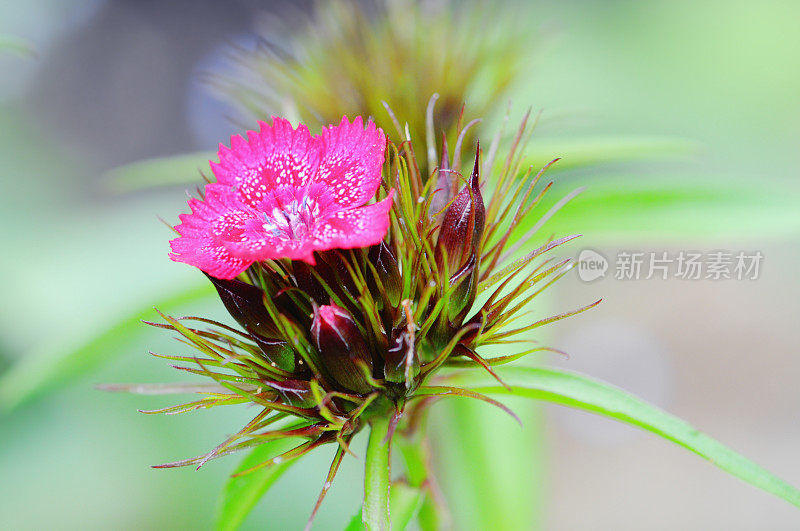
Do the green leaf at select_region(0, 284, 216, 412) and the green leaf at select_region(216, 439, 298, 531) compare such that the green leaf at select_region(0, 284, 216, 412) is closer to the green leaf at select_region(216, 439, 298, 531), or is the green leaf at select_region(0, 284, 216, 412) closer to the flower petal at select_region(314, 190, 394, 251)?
the green leaf at select_region(216, 439, 298, 531)

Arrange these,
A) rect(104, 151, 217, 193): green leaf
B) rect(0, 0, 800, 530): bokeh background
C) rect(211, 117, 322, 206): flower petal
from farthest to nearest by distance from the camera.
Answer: rect(0, 0, 800, 530): bokeh background
rect(104, 151, 217, 193): green leaf
rect(211, 117, 322, 206): flower petal

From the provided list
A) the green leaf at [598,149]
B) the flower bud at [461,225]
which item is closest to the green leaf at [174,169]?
the green leaf at [598,149]

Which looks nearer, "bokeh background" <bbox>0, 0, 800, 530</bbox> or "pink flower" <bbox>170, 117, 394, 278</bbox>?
"pink flower" <bbox>170, 117, 394, 278</bbox>

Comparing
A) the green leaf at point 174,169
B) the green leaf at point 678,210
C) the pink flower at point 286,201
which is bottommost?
the green leaf at point 678,210

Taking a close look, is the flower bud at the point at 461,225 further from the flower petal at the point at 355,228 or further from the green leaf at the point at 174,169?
the green leaf at the point at 174,169

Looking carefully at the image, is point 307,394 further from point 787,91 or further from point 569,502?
point 787,91

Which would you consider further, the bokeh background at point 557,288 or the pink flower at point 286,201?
the bokeh background at point 557,288

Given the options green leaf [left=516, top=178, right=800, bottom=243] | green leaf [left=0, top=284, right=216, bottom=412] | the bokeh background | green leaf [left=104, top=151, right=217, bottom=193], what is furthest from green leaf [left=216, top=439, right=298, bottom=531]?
the bokeh background

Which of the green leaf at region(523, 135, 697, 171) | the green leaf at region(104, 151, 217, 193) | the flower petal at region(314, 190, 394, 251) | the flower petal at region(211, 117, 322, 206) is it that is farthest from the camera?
the green leaf at region(104, 151, 217, 193)
